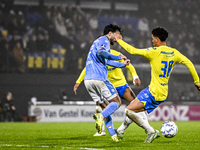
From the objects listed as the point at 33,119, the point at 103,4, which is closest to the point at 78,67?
the point at 33,119

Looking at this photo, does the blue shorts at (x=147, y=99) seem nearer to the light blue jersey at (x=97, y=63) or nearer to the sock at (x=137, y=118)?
the sock at (x=137, y=118)

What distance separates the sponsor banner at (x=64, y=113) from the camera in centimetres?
1501

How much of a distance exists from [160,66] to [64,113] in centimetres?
1037

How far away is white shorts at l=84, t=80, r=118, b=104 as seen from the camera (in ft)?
18.2

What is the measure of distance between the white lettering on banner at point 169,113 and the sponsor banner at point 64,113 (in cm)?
176

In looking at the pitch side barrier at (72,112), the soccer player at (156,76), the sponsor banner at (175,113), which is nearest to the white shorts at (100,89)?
the soccer player at (156,76)

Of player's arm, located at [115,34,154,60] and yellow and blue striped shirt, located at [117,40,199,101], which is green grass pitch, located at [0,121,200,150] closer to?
yellow and blue striped shirt, located at [117,40,199,101]

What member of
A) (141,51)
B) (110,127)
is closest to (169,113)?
(110,127)

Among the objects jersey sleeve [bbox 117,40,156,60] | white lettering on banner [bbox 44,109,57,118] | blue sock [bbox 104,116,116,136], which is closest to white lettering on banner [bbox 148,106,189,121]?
white lettering on banner [bbox 44,109,57,118]

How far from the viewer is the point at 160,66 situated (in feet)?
18.0

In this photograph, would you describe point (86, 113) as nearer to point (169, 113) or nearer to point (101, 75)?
point (169, 113)

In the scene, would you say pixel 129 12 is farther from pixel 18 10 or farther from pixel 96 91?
pixel 96 91

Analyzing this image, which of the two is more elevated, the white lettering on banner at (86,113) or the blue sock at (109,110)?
the blue sock at (109,110)

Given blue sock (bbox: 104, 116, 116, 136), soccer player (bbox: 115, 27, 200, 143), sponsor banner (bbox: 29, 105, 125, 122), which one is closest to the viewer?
soccer player (bbox: 115, 27, 200, 143)
